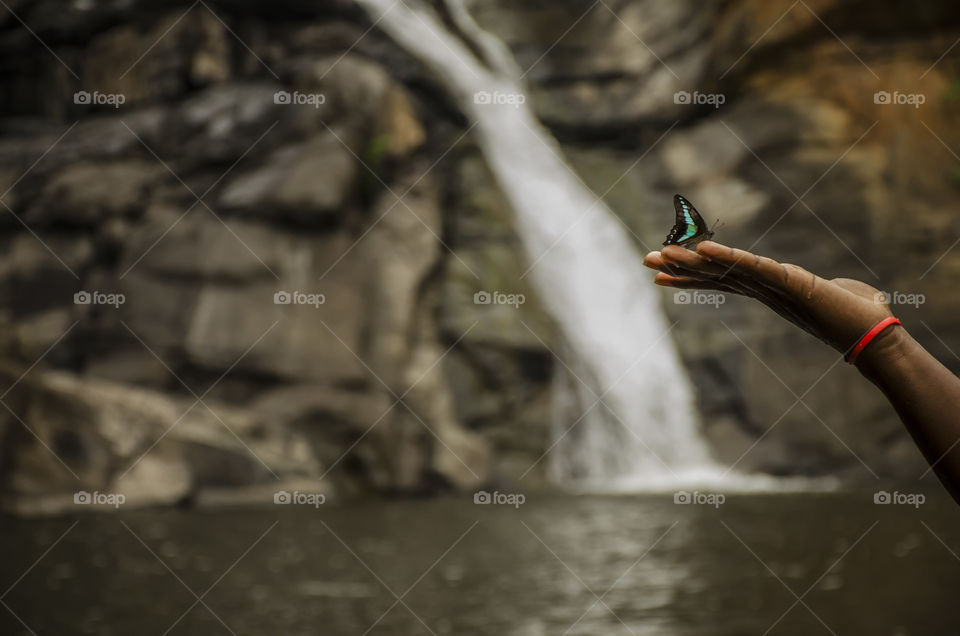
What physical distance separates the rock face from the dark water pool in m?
3.76

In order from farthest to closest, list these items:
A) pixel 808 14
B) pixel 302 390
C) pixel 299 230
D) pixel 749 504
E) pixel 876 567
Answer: pixel 808 14
pixel 299 230
pixel 302 390
pixel 749 504
pixel 876 567

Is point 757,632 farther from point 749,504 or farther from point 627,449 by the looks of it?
point 627,449

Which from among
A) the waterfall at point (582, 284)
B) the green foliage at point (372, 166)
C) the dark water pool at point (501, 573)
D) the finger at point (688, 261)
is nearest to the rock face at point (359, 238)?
the green foliage at point (372, 166)

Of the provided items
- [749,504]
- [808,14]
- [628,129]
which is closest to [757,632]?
[749,504]

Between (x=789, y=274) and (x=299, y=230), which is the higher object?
(x=299, y=230)

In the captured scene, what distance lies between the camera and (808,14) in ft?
63.7

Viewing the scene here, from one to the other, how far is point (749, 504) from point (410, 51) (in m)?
13.3

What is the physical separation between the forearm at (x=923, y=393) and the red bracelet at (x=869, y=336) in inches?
0.5

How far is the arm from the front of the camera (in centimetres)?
222

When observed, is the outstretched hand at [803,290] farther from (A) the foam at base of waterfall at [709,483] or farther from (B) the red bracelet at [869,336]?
(A) the foam at base of waterfall at [709,483]

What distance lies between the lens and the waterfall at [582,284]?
17.8 m

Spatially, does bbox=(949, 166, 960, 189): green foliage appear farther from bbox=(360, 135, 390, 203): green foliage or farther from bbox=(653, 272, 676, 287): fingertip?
bbox=(653, 272, 676, 287): fingertip

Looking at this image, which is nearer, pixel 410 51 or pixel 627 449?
pixel 627 449

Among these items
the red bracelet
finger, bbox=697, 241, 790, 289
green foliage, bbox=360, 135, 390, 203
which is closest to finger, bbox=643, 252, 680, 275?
finger, bbox=697, 241, 790, 289
